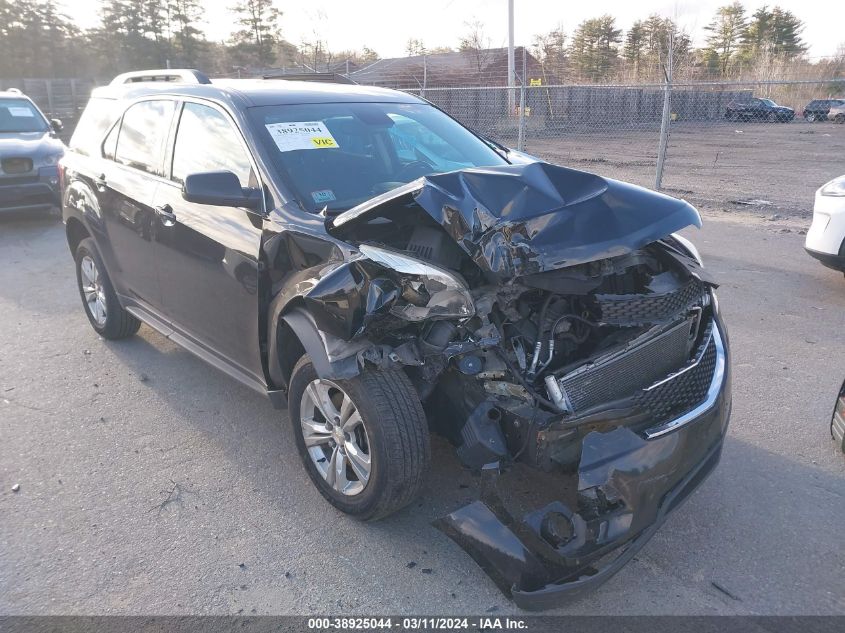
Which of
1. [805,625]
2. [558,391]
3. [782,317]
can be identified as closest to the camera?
[805,625]

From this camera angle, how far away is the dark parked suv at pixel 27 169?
995 cm

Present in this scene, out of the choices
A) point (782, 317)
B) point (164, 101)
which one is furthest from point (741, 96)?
point (164, 101)

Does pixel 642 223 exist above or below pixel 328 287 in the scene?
above

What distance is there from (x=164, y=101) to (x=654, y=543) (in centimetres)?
390

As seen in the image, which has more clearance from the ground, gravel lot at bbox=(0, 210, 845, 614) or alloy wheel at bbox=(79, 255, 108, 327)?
alloy wheel at bbox=(79, 255, 108, 327)

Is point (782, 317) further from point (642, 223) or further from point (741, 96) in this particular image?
point (741, 96)

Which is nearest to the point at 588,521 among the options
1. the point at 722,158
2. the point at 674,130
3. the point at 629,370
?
the point at 629,370

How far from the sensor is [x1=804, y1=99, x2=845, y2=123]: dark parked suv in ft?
113

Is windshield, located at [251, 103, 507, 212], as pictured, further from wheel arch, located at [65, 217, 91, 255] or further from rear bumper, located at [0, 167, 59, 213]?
rear bumper, located at [0, 167, 59, 213]

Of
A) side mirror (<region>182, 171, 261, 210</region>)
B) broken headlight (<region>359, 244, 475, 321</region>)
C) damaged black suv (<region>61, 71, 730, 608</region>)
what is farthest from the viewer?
side mirror (<region>182, 171, 261, 210</region>)

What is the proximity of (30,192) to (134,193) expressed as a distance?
695 centimetres

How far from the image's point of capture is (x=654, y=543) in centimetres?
297

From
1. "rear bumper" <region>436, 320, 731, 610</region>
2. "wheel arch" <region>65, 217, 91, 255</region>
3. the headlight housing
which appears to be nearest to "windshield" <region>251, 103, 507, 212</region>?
"rear bumper" <region>436, 320, 731, 610</region>

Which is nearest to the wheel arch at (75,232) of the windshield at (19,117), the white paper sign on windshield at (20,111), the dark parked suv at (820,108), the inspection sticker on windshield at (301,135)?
the inspection sticker on windshield at (301,135)
